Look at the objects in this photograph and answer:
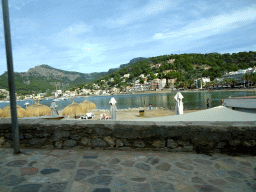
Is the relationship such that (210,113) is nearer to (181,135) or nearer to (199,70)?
(181,135)

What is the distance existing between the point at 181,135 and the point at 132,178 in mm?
1188

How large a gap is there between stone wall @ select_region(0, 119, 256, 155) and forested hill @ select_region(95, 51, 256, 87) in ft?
423

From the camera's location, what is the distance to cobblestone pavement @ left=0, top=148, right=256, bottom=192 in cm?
173

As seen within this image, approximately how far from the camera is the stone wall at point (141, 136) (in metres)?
2.66

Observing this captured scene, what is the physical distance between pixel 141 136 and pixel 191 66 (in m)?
152

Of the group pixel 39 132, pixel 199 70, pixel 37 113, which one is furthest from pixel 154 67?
pixel 39 132

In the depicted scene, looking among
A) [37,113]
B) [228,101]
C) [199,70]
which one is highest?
[199,70]

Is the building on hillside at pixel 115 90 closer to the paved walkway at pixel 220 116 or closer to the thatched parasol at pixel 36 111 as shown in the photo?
the thatched parasol at pixel 36 111

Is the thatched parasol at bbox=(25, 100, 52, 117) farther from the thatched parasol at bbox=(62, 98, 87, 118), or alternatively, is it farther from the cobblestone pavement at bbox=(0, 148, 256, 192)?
the cobblestone pavement at bbox=(0, 148, 256, 192)

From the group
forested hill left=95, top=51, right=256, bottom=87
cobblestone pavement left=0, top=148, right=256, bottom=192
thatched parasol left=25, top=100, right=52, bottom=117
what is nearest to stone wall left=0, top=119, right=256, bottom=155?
cobblestone pavement left=0, top=148, right=256, bottom=192

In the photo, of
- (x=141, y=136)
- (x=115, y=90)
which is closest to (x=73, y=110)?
(x=141, y=136)

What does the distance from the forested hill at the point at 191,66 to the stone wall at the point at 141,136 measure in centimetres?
12906

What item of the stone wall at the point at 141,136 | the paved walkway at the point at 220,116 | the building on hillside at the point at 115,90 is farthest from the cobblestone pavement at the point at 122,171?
the building on hillside at the point at 115,90

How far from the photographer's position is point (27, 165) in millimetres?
2201
